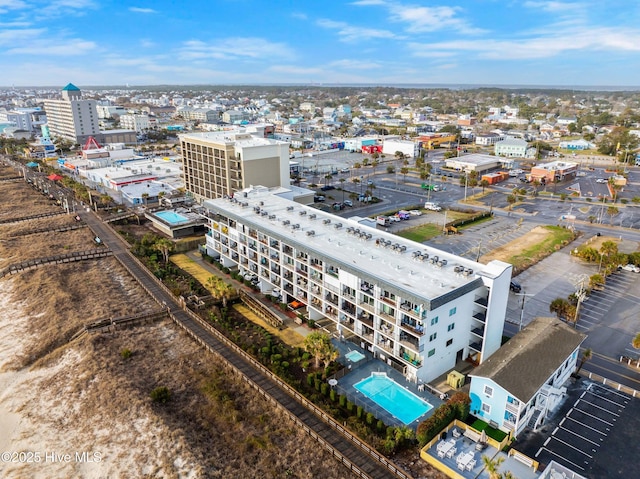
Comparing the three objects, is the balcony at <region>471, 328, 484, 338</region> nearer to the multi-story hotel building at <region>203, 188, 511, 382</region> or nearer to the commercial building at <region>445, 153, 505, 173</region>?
the multi-story hotel building at <region>203, 188, 511, 382</region>

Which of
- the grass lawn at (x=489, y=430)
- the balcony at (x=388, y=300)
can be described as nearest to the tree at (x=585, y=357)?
the grass lawn at (x=489, y=430)

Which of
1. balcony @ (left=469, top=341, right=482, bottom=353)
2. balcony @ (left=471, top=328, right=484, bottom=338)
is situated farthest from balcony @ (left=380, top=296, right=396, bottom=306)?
balcony @ (left=469, top=341, right=482, bottom=353)

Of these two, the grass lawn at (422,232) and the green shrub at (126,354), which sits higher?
the grass lawn at (422,232)

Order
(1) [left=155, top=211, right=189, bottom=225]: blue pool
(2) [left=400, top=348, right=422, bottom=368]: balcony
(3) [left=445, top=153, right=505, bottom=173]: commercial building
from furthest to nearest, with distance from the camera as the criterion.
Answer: (3) [left=445, top=153, right=505, bottom=173]: commercial building
(1) [left=155, top=211, right=189, bottom=225]: blue pool
(2) [left=400, top=348, right=422, bottom=368]: balcony

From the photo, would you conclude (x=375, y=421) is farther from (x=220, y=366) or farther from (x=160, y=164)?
(x=160, y=164)

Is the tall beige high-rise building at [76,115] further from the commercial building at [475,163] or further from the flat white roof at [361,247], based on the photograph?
the flat white roof at [361,247]

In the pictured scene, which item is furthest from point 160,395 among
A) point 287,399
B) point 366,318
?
Result: point 366,318

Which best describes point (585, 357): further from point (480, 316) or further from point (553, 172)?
point (553, 172)
